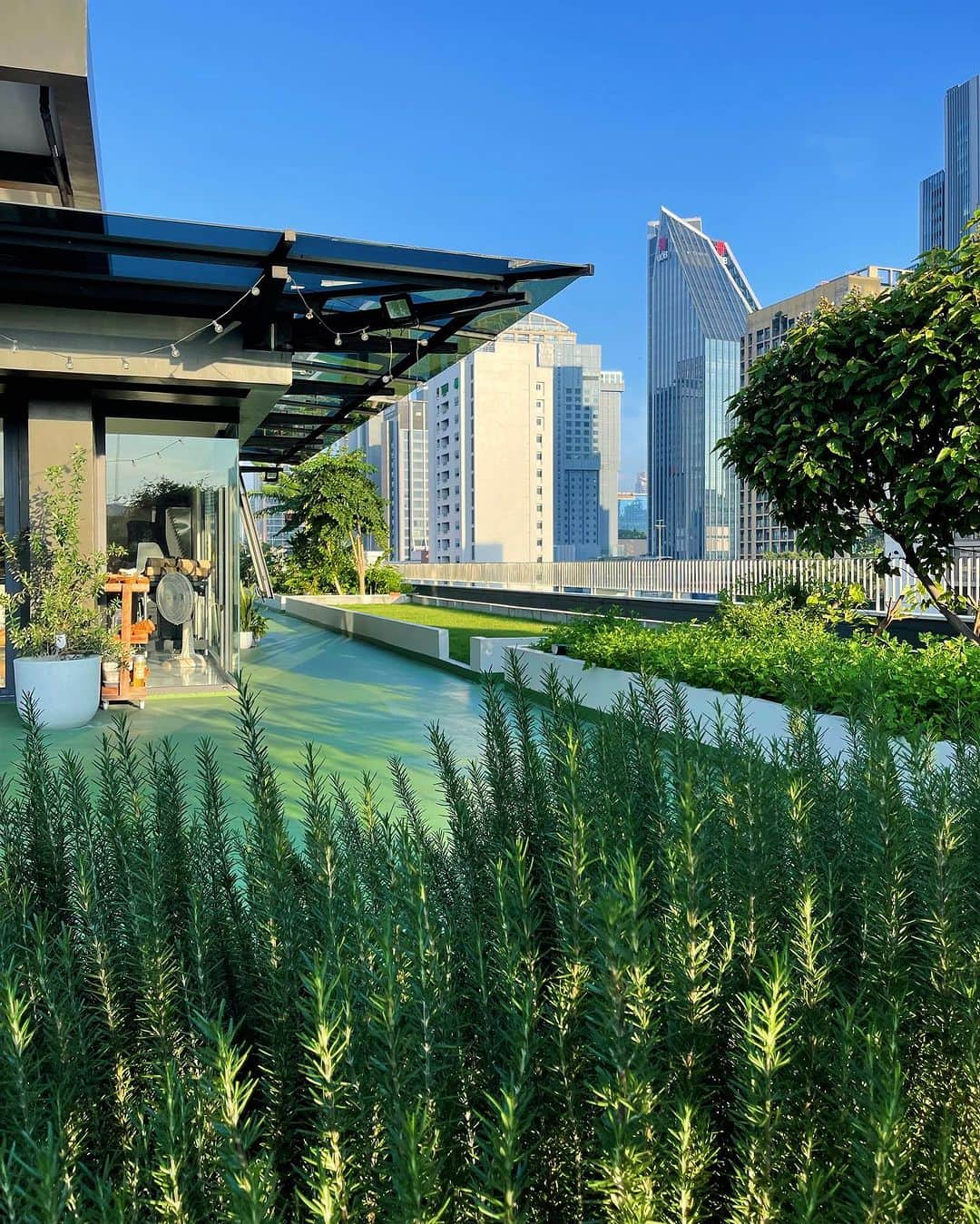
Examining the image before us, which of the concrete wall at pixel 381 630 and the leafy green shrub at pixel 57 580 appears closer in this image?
the leafy green shrub at pixel 57 580

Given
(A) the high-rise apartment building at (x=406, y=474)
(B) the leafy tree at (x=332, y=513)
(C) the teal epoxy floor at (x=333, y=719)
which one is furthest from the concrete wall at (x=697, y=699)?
(A) the high-rise apartment building at (x=406, y=474)

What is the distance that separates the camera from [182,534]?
1323 cm

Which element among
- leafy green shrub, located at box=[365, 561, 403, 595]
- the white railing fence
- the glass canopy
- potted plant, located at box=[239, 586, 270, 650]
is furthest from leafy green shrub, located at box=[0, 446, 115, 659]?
leafy green shrub, located at box=[365, 561, 403, 595]

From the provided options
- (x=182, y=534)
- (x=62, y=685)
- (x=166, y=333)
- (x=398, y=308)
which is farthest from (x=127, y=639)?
(x=398, y=308)

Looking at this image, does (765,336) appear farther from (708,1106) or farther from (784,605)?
(708,1106)

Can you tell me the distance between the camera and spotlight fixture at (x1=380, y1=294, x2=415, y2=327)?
10.4 meters

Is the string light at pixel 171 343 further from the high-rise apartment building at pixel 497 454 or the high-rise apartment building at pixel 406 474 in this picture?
the high-rise apartment building at pixel 406 474

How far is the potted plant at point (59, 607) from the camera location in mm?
9625

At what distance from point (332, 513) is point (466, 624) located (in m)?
10.7

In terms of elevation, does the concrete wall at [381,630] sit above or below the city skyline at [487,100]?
below

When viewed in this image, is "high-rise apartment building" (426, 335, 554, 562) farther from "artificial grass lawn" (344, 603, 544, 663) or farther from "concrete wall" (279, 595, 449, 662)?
"concrete wall" (279, 595, 449, 662)

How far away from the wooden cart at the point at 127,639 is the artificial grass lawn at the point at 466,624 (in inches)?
202

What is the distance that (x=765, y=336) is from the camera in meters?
141

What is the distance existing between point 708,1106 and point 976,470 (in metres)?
7.61
